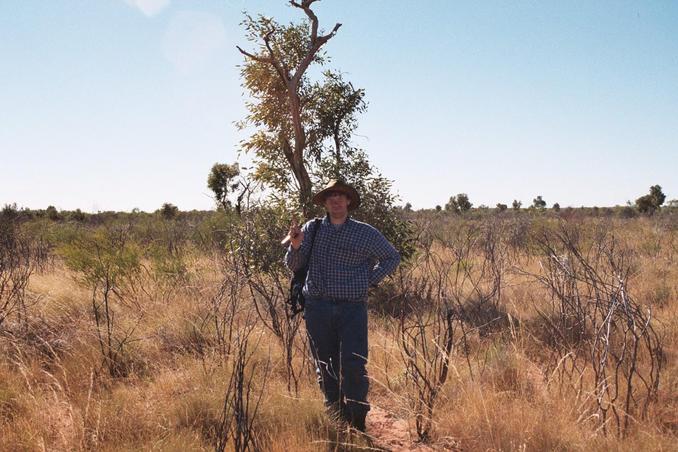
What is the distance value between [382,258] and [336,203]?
1.90 feet

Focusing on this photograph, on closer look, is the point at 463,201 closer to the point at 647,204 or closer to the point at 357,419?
the point at 647,204

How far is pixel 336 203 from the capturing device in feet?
12.9

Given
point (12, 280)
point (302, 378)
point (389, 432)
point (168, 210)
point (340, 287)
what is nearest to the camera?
point (340, 287)

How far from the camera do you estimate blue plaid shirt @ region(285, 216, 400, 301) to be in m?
3.79

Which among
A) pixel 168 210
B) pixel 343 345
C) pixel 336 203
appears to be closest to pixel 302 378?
pixel 343 345

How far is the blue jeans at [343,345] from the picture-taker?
3.76m

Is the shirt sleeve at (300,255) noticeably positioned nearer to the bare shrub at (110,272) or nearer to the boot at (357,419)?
the boot at (357,419)

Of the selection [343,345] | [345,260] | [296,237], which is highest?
[296,237]

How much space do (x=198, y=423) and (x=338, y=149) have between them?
18.1 feet

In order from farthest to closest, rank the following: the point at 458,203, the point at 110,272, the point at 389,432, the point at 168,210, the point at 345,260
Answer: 1. the point at 458,203
2. the point at 168,210
3. the point at 110,272
4. the point at 389,432
5. the point at 345,260

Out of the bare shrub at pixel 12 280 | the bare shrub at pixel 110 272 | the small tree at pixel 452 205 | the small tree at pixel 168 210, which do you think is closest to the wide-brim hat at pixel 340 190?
the bare shrub at pixel 110 272

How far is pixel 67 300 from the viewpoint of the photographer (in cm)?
709

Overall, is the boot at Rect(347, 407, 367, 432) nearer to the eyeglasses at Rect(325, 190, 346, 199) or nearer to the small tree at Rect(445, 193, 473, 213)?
the eyeglasses at Rect(325, 190, 346, 199)

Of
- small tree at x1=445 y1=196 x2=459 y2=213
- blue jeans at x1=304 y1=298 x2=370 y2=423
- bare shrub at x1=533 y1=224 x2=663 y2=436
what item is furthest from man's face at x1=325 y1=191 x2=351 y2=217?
small tree at x1=445 y1=196 x2=459 y2=213
